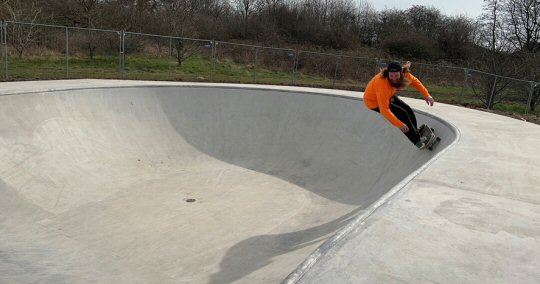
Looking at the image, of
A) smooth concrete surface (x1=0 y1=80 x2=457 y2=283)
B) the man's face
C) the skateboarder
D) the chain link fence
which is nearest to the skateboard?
smooth concrete surface (x1=0 y1=80 x2=457 y2=283)

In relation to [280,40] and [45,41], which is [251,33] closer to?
[280,40]

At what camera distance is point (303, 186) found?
8492 millimetres

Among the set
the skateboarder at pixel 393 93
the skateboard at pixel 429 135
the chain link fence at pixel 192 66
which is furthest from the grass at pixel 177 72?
the skateboarder at pixel 393 93

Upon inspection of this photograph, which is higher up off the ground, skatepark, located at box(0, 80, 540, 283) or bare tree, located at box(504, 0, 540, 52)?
bare tree, located at box(504, 0, 540, 52)

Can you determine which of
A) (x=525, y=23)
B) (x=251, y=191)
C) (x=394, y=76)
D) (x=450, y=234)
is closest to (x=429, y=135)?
(x=394, y=76)

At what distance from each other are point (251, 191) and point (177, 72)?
11885mm

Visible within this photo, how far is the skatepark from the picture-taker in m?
2.80

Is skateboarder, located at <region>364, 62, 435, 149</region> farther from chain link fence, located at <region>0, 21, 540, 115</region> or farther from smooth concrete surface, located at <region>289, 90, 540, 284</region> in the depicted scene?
chain link fence, located at <region>0, 21, 540, 115</region>

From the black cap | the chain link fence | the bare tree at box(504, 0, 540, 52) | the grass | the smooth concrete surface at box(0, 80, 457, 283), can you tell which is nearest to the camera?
the smooth concrete surface at box(0, 80, 457, 283)

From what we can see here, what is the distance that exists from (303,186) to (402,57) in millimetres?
32674

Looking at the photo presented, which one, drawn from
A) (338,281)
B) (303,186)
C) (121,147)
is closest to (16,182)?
(121,147)

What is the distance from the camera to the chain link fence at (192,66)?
15094 mm

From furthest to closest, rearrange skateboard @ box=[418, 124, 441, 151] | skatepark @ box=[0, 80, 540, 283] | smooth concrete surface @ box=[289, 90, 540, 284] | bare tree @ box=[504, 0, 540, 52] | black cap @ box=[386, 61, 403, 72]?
bare tree @ box=[504, 0, 540, 52], skateboard @ box=[418, 124, 441, 151], black cap @ box=[386, 61, 403, 72], skatepark @ box=[0, 80, 540, 283], smooth concrete surface @ box=[289, 90, 540, 284]

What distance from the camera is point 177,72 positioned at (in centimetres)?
1862
